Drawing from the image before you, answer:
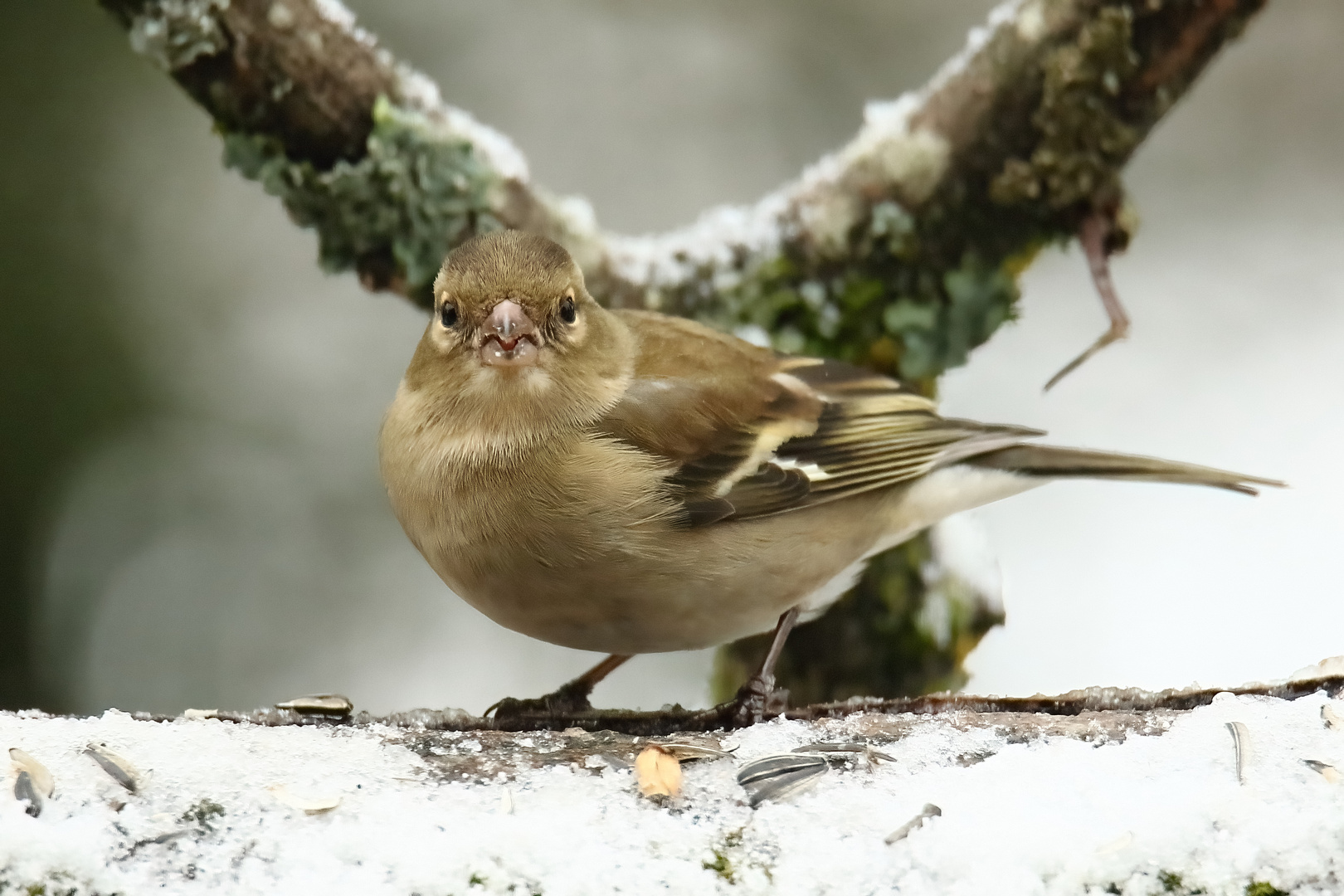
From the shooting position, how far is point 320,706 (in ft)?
6.79

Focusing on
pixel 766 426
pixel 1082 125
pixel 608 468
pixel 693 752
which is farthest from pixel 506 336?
pixel 1082 125

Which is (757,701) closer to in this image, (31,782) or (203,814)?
(203,814)

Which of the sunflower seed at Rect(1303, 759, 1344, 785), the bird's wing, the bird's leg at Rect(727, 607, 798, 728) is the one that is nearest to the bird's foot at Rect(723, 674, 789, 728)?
the bird's leg at Rect(727, 607, 798, 728)

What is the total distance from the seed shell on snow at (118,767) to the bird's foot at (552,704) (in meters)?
0.92

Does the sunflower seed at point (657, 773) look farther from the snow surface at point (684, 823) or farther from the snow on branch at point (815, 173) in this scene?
the snow on branch at point (815, 173)

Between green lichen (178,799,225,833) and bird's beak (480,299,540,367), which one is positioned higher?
bird's beak (480,299,540,367)

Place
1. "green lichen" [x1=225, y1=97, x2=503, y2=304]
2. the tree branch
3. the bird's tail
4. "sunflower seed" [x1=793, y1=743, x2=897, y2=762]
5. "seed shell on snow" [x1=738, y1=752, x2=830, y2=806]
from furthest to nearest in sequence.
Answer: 1. the bird's tail
2. "green lichen" [x1=225, y1=97, x2=503, y2=304]
3. the tree branch
4. "sunflower seed" [x1=793, y1=743, x2=897, y2=762]
5. "seed shell on snow" [x1=738, y1=752, x2=830, y2=806]

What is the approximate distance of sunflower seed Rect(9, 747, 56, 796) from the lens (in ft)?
4.71

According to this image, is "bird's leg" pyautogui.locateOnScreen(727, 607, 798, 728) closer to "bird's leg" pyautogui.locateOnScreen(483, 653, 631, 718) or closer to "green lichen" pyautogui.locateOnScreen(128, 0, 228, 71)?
"bird's leg" pyautogui.locateOnScreen(483, 653, 631, 718)

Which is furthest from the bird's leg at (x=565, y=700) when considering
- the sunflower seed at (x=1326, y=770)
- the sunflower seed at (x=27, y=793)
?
the sunflower seed at (x=1326, y=770)

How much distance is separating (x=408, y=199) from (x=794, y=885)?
1847 mm

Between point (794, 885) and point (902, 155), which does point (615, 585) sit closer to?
point (794, 885)

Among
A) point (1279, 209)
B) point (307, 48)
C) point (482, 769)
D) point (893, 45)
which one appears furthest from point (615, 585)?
point (1279, 209)

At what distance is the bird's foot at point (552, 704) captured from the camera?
8.11 feet
